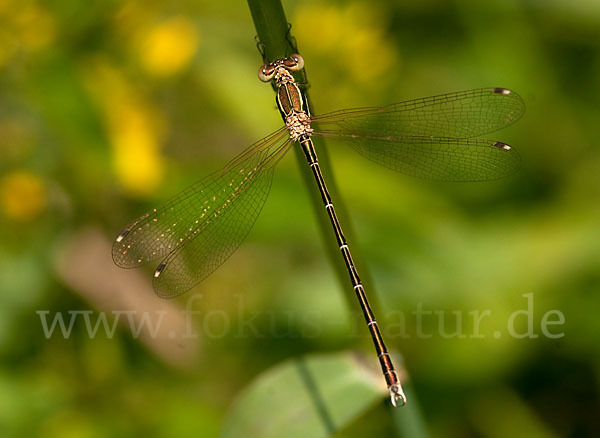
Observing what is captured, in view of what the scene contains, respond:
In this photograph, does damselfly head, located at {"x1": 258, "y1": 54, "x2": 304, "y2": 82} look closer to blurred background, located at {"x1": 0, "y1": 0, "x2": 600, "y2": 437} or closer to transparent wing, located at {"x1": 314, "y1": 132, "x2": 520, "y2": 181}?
transparent wing, located at {"x1": 314, "y1": 132, "x2": 520, "y2": 181}

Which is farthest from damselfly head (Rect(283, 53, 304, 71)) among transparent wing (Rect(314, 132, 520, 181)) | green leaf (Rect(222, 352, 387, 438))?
green leaf (Rect(222, 352, 387, 438))

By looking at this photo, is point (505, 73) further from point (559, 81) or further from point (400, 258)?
point (400, 258)

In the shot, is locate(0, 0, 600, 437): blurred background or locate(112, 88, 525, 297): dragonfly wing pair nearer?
locate(112, 88, 525, 297): dragonfly wing pair

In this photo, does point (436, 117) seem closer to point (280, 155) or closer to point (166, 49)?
point (280, 155)

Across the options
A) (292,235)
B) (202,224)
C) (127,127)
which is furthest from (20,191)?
(292,235)

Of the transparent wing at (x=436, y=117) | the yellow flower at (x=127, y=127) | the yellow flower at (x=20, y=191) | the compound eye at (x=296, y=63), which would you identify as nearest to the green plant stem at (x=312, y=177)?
the compound eye at (x=296, y=63)

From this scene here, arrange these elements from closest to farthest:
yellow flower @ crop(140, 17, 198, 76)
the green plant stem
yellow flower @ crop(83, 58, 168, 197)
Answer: the green plant stem → yellow flower @ crop(83, 58, 168, 197) → yellow flower @ crop(140, 17, 198, 76)

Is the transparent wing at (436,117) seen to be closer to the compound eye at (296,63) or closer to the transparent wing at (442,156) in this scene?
the transparent wing at (442,156)
